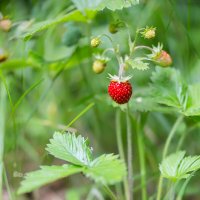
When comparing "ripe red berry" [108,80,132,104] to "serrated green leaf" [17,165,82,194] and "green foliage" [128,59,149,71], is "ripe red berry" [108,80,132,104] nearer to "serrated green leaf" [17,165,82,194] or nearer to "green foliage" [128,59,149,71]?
"green foliage" [128,59,149,71]

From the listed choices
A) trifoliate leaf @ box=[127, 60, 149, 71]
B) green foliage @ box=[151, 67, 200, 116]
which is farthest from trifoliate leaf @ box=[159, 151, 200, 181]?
trifoliate leaf @ box=[127, 60, 149, 71]

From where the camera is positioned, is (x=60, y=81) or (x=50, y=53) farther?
(x=60, y=81)

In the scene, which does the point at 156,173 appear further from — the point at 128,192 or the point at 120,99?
the point at 120,99

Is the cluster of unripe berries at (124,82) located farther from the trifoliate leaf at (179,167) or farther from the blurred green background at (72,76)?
the blurred green background at (72,76)

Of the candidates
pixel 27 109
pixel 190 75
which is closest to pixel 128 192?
pixel 190 75

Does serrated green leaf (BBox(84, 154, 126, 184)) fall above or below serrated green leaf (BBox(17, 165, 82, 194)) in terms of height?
below

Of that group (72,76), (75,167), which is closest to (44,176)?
(75,167)
